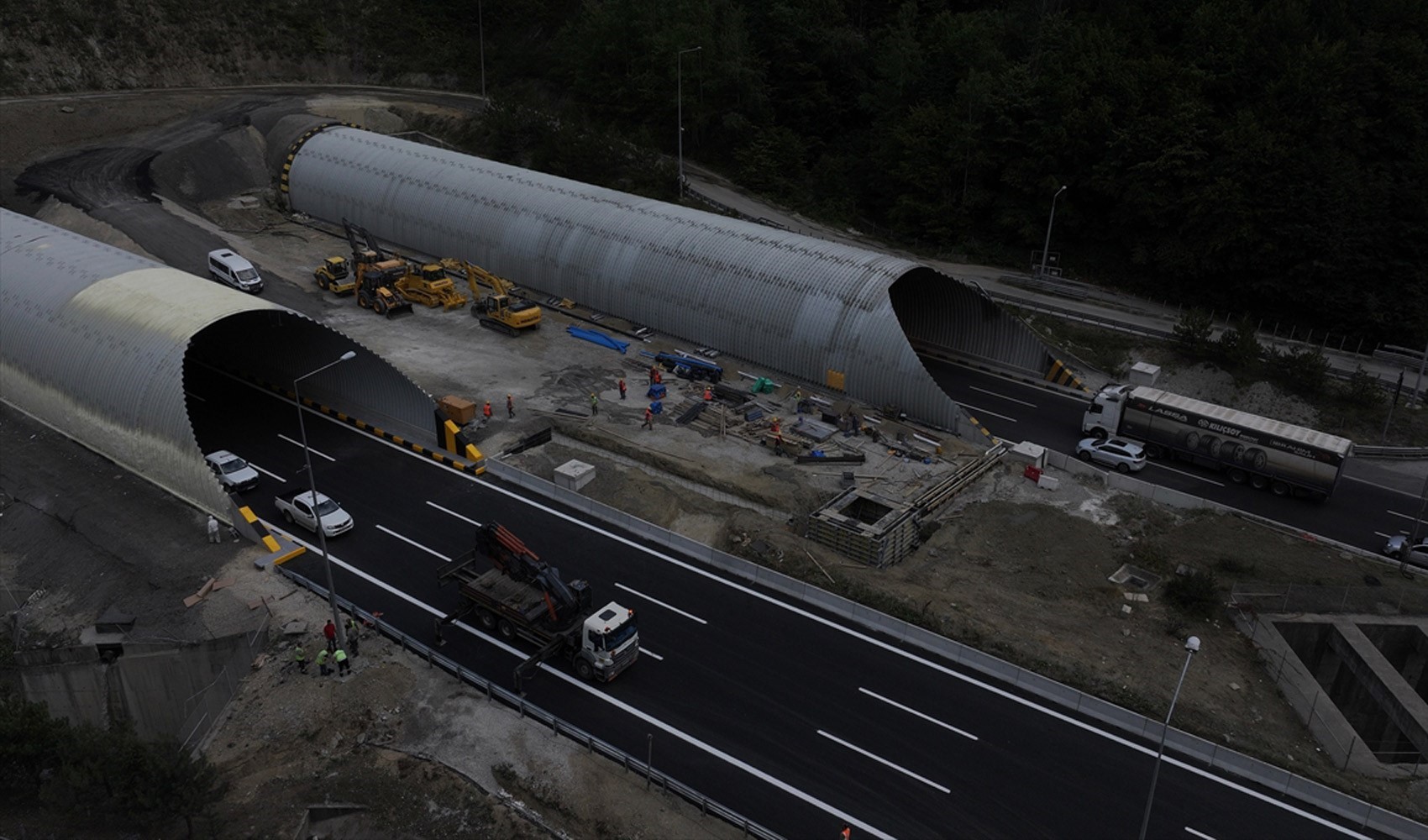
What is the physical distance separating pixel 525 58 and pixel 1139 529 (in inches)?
3433

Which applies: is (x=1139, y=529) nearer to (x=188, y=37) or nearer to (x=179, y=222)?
(x=179, y=222)

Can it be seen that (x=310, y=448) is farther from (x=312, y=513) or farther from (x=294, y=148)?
(x=294, y=148)

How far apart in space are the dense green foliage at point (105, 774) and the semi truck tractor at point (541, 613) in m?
9.15

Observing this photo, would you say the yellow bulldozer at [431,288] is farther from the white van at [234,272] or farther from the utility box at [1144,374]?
the utility box at [1144,374]

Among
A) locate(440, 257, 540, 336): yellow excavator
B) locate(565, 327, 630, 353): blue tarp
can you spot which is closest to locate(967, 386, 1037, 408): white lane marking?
locate(565, 327, 630, 353): blue tarp

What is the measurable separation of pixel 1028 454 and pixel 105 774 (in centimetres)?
3728

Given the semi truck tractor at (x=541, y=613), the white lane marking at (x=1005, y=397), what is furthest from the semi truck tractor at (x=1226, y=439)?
the semi truck tractor at (x=541, y=613)

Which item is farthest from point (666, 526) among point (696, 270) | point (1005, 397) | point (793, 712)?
point (1005, 397)

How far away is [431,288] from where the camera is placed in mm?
60812

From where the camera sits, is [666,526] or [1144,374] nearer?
[666,526]

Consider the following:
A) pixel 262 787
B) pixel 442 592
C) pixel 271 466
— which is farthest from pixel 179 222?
pixel 262 787

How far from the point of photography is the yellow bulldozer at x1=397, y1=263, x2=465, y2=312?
200 ft

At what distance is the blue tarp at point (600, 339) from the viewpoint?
2222 inches

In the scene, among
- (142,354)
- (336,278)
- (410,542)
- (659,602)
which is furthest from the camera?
Result: (336,278)
